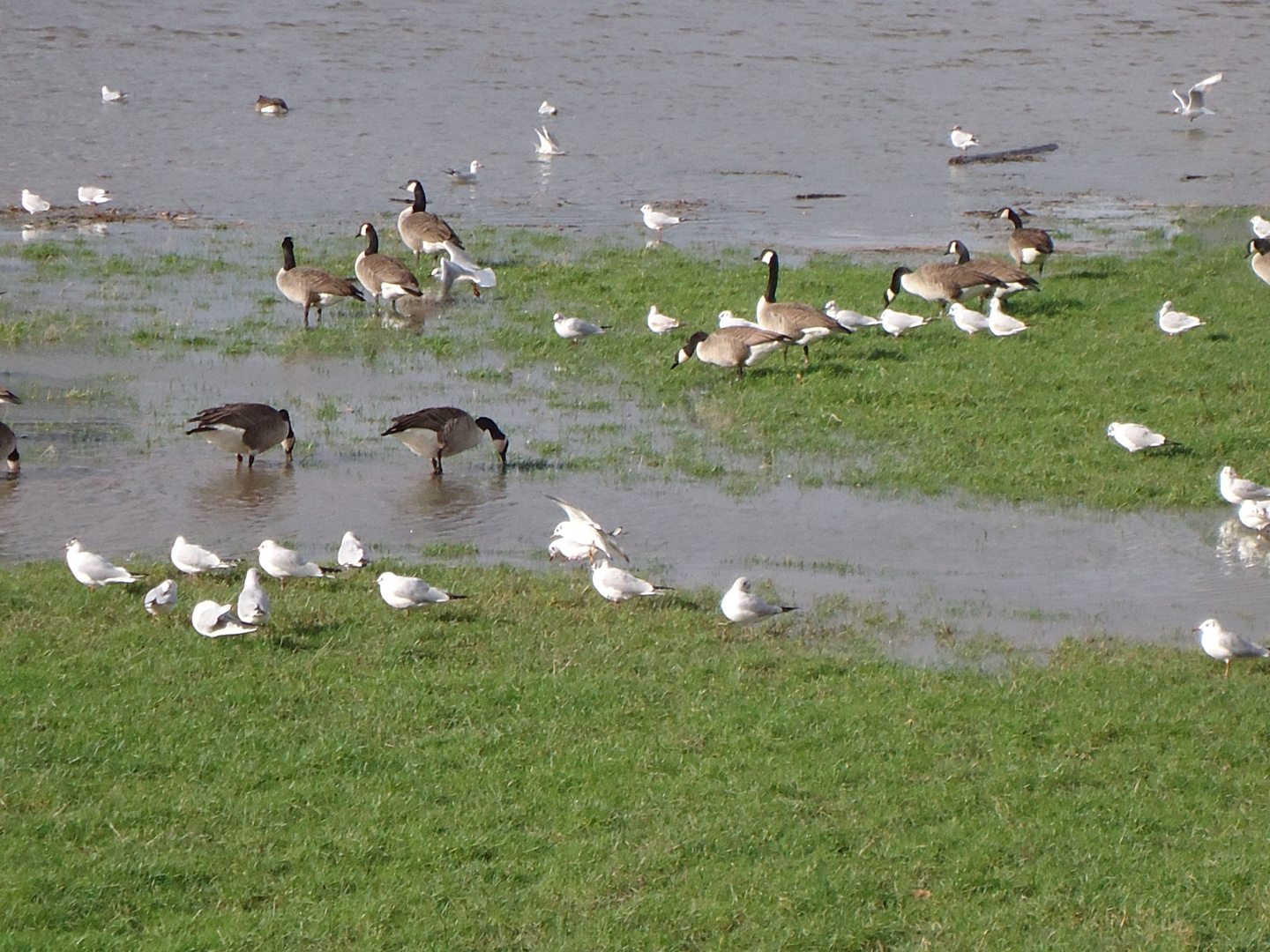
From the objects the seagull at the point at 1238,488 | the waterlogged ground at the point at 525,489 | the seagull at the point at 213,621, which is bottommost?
the waterlogged ground at the point at 525,489

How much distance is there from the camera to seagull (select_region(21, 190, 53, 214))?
24.5m

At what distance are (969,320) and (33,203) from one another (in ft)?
48.5

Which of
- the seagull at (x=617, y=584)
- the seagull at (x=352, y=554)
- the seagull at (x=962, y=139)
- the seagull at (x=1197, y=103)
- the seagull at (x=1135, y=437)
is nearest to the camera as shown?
the seagull at (x=617, y=584)

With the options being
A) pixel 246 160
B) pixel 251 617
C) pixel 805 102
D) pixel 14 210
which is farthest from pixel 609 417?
pixel 805 102

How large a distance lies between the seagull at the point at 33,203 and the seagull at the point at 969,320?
14.5 metres

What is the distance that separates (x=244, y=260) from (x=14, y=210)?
5.51 metres

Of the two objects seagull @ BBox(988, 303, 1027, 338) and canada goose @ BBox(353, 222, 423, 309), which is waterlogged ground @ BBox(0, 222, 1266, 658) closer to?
seagull @ BBox(988, 303, 1027, 338)

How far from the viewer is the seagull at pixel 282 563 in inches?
395

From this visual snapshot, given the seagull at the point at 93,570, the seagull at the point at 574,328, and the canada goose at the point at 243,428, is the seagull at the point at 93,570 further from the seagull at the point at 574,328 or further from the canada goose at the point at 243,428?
the seagull at the point at 574,328

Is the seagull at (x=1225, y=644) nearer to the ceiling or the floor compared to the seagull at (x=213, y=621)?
nearer to the floor

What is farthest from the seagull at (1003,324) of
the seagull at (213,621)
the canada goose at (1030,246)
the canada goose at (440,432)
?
the seagull at (213,621)

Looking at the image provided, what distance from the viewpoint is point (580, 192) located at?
1157 inches

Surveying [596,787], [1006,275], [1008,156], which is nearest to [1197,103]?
[1008,156]

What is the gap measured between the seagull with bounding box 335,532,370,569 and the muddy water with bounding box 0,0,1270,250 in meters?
14.6
